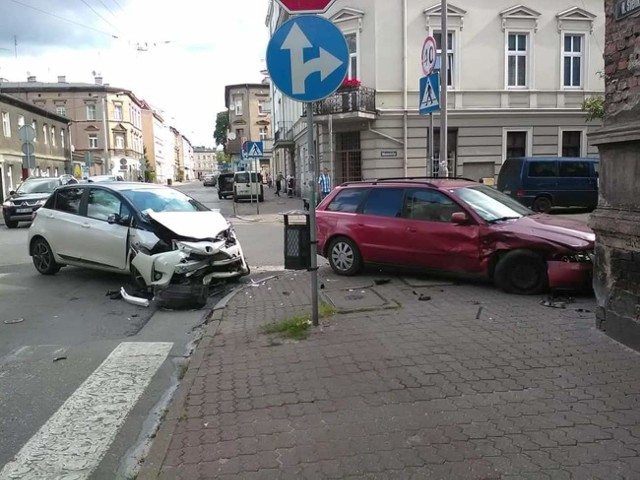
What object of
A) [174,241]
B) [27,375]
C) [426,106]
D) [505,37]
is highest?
[505,37]

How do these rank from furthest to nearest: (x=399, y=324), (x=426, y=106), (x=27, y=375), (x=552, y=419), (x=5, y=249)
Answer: (x=5, y=249), (x=426, y=106), (x=399, y=324), (x=27, y=375), (x=552, y=419)

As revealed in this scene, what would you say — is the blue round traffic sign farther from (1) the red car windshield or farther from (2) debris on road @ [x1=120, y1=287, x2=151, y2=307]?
(2) debris on road @ [x1=120, y1=287, x2=151, y2=307]

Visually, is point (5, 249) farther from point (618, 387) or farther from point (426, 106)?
point (618, 387)

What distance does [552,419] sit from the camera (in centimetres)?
355

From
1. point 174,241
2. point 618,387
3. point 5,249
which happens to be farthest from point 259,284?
point 5,249

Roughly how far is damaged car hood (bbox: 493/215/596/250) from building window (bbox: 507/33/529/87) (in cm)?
1882

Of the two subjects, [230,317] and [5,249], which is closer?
[230,317]

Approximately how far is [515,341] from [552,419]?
1587 mm

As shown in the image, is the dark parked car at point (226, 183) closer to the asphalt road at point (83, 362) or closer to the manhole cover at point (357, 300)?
the asphalt road at point (83, 362)

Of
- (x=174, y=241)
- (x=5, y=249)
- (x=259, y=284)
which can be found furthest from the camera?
(x=5, y=249)

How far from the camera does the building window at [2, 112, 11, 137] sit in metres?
35.6

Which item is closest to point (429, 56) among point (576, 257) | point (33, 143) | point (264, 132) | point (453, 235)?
point (453, 235)

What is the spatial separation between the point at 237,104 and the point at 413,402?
267 ft

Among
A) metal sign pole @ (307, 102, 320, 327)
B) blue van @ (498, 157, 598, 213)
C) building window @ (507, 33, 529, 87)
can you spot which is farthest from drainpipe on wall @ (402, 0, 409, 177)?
metal sign pole @ (307, 102, 320, 327)
